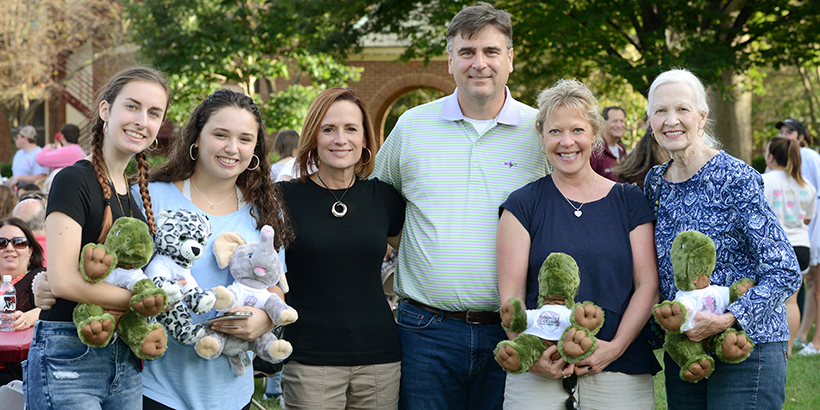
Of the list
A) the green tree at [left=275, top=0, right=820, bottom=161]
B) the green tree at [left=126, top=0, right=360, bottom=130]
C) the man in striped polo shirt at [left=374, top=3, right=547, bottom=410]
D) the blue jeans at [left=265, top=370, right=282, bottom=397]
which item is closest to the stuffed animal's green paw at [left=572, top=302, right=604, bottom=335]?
the man in striped polo shirt at [left=374, top=3, right=547, bottom=410]

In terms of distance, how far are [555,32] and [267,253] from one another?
34.3 ft

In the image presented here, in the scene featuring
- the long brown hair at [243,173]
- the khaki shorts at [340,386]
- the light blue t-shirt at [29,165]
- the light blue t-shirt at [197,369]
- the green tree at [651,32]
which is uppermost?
the green tree at [651,32]

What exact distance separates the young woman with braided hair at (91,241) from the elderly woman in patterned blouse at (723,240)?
6.85 feet

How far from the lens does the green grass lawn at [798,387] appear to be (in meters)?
5.34

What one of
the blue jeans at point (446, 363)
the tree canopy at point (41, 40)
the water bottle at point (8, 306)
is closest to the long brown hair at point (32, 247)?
the water bottle at point (8, 306)

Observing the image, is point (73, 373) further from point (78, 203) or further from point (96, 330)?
point (78, 203)

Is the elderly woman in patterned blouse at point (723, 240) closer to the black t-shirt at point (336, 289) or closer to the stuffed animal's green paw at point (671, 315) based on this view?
the stuffed animal's green paw at point (671, 315)

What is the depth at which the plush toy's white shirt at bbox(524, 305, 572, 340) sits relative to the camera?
8.61ft

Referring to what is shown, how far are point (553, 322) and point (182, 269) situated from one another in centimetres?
146

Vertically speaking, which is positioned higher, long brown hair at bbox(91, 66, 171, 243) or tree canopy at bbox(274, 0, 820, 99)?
tree canopy at bbox(274, 0, 820, 99)

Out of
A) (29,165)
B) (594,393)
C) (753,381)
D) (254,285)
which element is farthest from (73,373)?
(29,165)

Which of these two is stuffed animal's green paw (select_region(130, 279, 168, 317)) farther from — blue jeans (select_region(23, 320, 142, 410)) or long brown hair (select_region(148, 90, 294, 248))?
long brown hair (select_region(148, 90, 294, 248))

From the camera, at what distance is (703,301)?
2600mm

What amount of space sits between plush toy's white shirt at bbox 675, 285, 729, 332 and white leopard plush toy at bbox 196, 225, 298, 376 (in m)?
1.52
